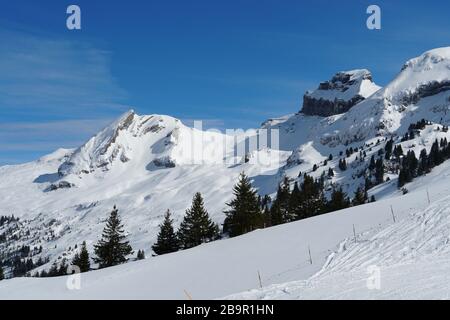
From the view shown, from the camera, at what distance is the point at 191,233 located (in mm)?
55062

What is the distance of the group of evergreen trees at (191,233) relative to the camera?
180 ft

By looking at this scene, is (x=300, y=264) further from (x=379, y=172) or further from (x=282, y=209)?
(x=379, y=172)

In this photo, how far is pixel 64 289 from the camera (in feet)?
112

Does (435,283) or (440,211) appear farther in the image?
(440,211)

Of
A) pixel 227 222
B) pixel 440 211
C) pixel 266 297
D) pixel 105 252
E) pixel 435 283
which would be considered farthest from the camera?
pixel 227 222

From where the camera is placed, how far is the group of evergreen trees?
180 ft

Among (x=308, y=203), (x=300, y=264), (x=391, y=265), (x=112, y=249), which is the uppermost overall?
(x=308, y=203)

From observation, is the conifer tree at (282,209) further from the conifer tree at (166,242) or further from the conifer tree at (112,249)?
the conifer tree at (112,249)

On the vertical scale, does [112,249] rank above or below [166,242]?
below

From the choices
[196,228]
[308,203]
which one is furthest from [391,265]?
[308,203]

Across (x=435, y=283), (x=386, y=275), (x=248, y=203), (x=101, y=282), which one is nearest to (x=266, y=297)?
(x=386, y=275)
